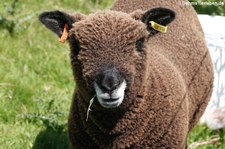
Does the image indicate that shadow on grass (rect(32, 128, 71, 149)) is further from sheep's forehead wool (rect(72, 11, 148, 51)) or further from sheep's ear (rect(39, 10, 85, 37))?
sheep's forehead wool (rect(72, 11, 148, 51))

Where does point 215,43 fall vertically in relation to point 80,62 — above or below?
below

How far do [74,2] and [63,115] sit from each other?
7.73 ft

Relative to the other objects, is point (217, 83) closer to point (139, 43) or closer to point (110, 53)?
point (139, 43)

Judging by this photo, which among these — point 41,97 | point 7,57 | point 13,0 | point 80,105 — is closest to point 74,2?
point 13,0

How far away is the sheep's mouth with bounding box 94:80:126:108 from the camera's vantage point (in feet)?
11.4

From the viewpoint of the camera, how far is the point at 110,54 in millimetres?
3572

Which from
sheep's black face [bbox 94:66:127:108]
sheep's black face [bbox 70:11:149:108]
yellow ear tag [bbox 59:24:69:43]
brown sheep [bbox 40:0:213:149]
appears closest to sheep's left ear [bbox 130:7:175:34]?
brown sheep [bbox 40:0:213:149]

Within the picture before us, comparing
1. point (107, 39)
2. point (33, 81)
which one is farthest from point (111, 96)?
point (33, 81)

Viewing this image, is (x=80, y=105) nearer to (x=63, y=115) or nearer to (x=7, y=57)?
(x=63, y=115)

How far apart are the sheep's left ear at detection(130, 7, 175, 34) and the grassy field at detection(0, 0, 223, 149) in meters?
1.66

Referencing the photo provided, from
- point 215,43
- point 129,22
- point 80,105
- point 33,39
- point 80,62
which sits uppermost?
point 129,22

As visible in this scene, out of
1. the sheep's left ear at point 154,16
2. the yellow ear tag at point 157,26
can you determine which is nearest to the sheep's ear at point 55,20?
the sheep's left ear at point 154,16

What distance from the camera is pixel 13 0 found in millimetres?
7301

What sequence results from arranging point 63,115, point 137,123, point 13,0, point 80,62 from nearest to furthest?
point 80,62 → point 137,123 → point 63,115 → point 13,0
